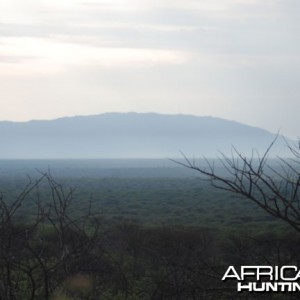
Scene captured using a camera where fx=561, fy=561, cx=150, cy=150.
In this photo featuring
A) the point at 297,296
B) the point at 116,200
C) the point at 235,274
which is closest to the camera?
the point at 297,296

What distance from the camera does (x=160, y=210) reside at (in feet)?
143

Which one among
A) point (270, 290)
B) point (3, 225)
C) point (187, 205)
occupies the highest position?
point (3, 225)

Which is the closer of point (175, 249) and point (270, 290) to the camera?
point (270, 290)

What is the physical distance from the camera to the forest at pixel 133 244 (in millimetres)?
3842

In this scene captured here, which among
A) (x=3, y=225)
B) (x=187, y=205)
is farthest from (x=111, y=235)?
(x=187, y=205)

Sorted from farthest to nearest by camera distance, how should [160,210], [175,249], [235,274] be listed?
[160,210]
[175,249]
[235,274]

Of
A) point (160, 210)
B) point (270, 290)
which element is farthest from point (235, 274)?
point (160, 210)

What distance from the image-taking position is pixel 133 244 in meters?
20.2

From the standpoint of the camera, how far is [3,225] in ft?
12.8

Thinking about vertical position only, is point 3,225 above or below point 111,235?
above

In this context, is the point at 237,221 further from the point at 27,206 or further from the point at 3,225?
the point at 3,225

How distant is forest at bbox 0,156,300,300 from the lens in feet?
12.6

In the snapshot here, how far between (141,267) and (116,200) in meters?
34.1

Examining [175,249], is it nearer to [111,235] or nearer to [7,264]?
[111,235]
